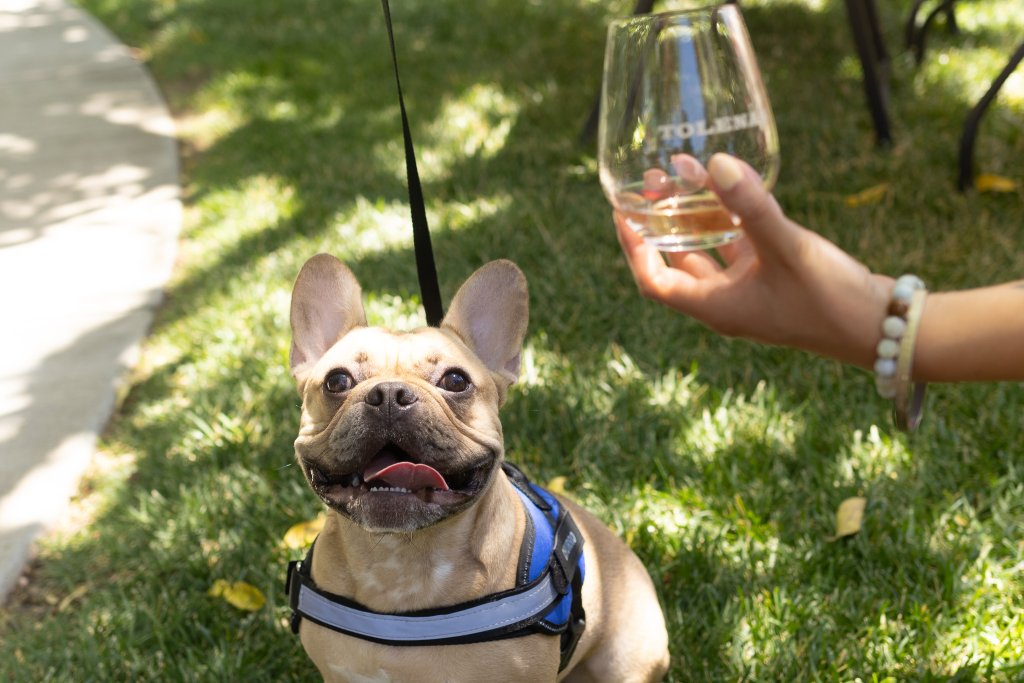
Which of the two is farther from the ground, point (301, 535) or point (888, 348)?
point (888, 348)

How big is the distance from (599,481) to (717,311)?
6.55 feet

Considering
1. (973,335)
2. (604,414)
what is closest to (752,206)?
(973,335)

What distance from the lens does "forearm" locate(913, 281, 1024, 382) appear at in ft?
5.56

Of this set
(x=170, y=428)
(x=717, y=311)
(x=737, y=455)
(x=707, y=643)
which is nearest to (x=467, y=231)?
(x=170, y=428)

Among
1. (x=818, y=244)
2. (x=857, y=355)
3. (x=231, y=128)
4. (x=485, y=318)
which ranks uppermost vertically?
(x=818, y=244)

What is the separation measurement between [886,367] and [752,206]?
0.41 metres

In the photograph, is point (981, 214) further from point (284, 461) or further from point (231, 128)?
point (231, 128)

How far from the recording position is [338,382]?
2457 mm

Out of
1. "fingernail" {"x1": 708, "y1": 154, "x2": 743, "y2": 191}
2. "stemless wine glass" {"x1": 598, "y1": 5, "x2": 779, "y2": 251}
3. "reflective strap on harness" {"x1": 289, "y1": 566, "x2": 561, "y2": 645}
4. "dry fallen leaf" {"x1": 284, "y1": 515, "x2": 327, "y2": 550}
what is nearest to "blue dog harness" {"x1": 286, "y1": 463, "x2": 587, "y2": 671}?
"reflective strap on harness" {"x1": 289, "y1": 566, "x2": 561, "y2": 645}

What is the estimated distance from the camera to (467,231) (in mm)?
5543

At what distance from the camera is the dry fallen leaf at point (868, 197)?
550 cm

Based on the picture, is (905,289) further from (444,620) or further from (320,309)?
(320,309)

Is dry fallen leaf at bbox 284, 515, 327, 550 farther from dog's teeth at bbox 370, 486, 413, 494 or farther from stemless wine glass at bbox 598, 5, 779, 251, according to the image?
stemless wine glass at bbox 598, 5, 779, 251

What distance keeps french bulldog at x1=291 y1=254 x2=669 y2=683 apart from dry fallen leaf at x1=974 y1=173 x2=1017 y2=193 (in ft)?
11.9
